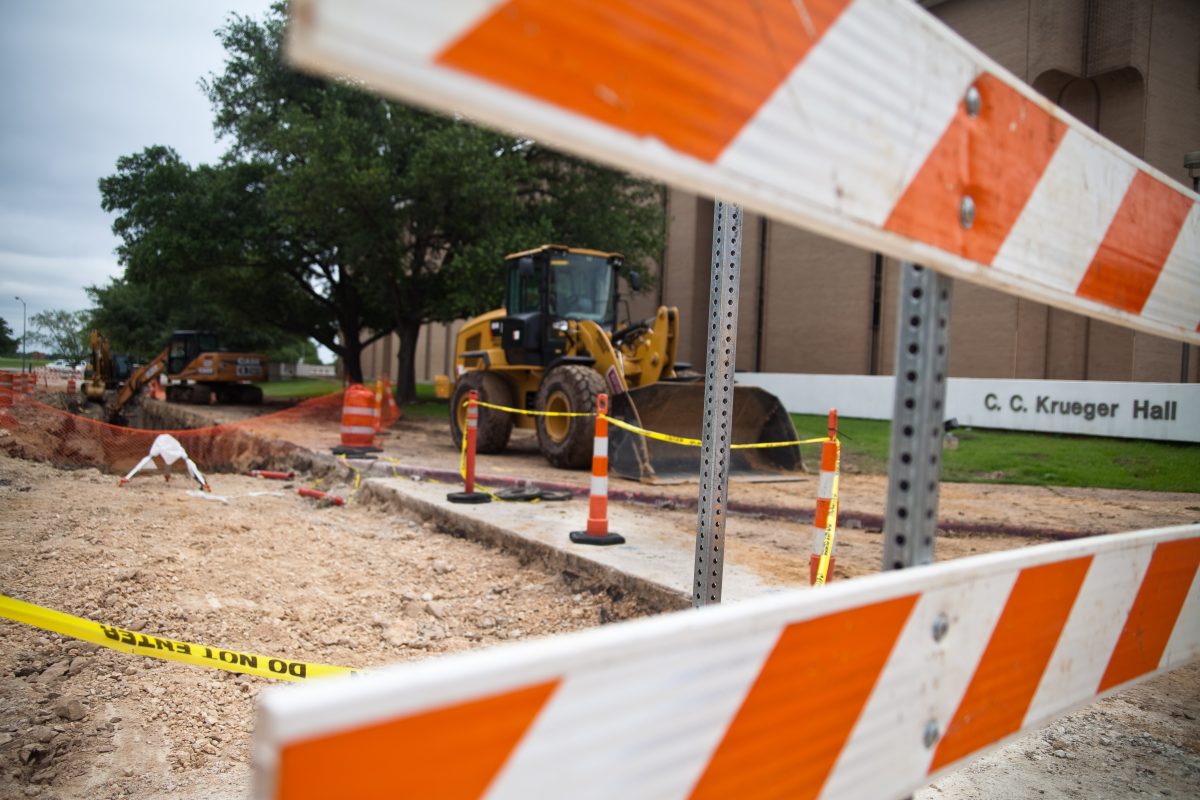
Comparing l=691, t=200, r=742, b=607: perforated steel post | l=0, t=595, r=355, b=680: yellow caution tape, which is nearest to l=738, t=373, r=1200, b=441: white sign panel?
l=691, t=200, r=742, b=607: perforated steel post

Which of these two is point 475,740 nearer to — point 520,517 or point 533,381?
point 520,517

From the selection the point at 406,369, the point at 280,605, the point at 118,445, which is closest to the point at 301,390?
the point at 406,369

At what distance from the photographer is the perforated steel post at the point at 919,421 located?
1487 millimetres

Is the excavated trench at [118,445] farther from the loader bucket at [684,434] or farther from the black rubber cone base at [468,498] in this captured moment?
the loader bucket at [684,434]

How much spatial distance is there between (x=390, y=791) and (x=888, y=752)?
36.7 inches

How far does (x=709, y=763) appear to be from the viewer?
1.08 m

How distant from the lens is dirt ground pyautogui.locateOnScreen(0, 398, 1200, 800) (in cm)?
322

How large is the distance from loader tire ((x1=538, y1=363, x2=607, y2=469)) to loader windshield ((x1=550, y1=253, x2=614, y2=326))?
4.31ft

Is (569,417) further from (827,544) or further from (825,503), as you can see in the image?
(827,544)

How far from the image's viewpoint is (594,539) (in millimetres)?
6047

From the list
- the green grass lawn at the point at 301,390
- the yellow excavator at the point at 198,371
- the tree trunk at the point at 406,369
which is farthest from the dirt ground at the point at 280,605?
the green grass lawn at the point at 301,390

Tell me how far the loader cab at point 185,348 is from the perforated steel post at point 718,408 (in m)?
27.3

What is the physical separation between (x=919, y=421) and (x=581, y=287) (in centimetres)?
1103

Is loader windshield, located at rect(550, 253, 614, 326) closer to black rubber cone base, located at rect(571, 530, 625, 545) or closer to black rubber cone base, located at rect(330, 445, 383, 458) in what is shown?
black rubber cone base, located at rect(330, 445, 383, 458)
